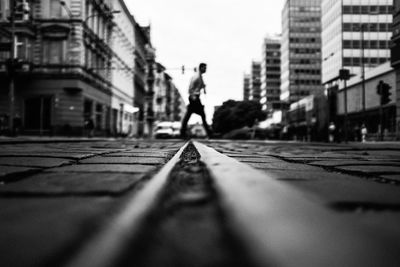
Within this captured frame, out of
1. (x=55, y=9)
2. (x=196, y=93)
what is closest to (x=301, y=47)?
(x=55, y=9)

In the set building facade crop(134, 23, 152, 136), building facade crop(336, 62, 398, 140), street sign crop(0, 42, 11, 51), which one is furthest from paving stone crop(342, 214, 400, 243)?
building facade crop(134, 23, 152, 136)

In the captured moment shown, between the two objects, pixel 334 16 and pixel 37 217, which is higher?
pixel 334 16

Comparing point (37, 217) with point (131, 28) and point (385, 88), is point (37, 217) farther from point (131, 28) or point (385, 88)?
point (131, 28)

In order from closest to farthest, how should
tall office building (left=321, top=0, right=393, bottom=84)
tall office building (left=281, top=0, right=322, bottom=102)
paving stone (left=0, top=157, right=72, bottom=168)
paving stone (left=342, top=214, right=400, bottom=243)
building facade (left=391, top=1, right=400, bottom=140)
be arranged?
paving stone (left=342, top=214, right=400, bottom=243) → paving stone (left=0, top=157, right=72, bottom=168) → building facade (left=391, top=1, right=400, bottom=140) → tall office building (left=321, top=0, right=393, bottom=84) → tall office building (left=281, top=0, right=322, bottom=102)

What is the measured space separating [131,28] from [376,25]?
35.0 m

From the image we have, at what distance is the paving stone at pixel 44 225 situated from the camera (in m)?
0.64

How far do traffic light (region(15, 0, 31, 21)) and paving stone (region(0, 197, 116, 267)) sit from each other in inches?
1206

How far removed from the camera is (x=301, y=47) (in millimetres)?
101188

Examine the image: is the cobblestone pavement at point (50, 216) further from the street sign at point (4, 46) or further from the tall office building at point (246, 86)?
the tall office building at point (246, 86)

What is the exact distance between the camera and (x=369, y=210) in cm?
103

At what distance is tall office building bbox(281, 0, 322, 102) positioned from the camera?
97775 mm

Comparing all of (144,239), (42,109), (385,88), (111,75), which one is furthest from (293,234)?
(111,75)

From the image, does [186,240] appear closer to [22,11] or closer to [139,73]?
[22,11]

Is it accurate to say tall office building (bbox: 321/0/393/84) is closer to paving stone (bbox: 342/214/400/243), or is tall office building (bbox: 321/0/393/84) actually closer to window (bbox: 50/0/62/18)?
window (bbox: 50/0/62/18)
